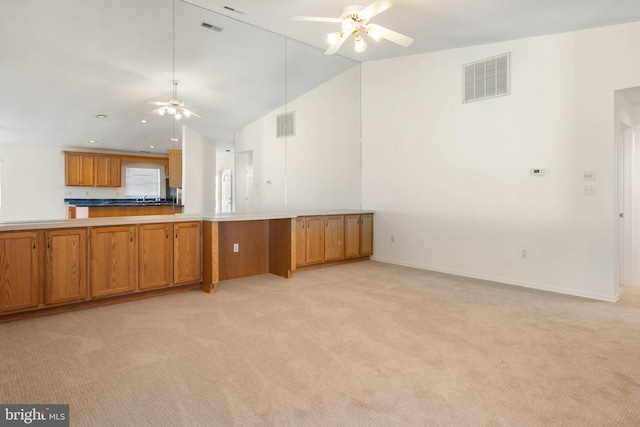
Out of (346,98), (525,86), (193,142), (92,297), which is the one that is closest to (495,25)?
(525,86)

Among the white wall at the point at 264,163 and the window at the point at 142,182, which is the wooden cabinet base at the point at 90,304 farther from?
the white wall at the point at 264,163

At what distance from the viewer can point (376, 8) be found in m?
3.21

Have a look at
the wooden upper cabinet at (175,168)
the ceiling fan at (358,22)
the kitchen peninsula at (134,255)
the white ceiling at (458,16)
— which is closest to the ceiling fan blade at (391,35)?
the ceiling fan at (358,22)

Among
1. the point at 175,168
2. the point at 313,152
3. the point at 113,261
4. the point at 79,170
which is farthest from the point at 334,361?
the point at 313,152

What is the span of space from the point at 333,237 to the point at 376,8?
3.48 metres

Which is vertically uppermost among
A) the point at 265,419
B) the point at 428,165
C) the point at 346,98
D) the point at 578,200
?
the point at 346,98

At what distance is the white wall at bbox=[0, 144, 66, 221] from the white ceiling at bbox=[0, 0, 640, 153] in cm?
13

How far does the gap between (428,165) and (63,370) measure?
5.04m

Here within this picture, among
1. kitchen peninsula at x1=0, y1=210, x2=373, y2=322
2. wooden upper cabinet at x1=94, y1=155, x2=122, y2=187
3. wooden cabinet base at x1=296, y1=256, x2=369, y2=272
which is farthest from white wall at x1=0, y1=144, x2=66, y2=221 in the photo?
wooden cabinet base at x1=296, y1=256, x2=369, y2=272

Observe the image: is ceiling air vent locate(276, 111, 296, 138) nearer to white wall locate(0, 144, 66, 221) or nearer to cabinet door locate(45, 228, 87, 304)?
white wall locate(0, 144, 66, 221)

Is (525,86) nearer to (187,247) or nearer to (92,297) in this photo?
(187,247)

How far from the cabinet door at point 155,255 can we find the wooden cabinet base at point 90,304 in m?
0.13

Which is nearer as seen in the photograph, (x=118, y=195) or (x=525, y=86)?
(x=118, y=195)

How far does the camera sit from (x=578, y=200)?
4.18 meters
